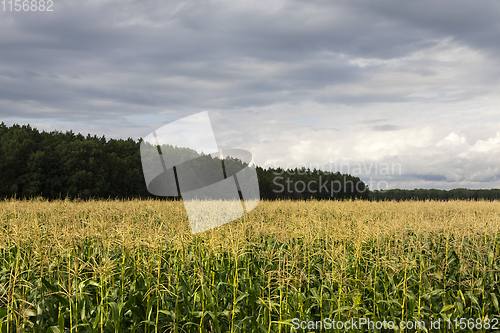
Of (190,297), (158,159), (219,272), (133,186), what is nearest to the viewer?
(190,297)

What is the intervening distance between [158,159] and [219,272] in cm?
462

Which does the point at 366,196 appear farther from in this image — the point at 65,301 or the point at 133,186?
the point at 65,301

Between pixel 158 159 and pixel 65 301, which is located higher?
pixel 158 159

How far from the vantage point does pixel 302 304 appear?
5477 millimetres

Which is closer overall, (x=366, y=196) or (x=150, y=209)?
(x=150, y=209)

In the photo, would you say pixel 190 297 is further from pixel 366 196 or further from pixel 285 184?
pixel 366 196

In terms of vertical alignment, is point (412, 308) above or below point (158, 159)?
below

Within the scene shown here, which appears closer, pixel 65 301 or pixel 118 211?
pixel 65 301

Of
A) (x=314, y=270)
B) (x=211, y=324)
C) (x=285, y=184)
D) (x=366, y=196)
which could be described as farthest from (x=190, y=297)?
(x=366, y=196)

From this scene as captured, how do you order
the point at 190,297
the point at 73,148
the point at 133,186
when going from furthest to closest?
the point at 133,186 → the point at 73,148 → the point at 190,297

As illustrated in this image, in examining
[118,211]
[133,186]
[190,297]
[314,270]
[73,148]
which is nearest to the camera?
[190,297]

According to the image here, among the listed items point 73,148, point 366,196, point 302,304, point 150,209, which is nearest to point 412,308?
point 302,304

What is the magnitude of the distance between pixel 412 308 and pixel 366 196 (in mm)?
77439

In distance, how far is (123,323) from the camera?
514 cm
